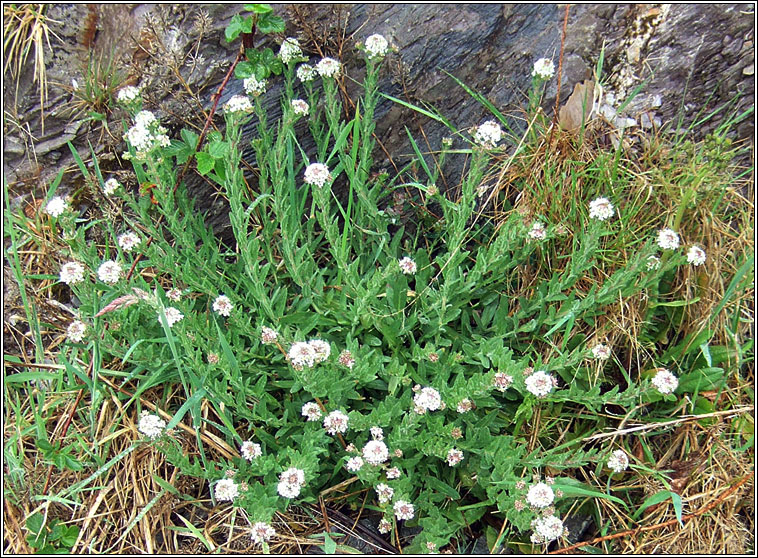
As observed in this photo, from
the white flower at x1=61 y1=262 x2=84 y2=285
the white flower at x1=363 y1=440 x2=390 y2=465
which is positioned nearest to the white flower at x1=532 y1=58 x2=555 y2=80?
the white flower at x1=363 y1=440 x2=390 y2=465

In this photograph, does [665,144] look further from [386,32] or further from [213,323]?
[213,323]

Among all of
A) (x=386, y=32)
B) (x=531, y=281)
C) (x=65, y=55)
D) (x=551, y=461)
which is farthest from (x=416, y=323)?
(x=65, y=55)

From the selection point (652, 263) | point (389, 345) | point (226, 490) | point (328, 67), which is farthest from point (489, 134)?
point (226, 490)

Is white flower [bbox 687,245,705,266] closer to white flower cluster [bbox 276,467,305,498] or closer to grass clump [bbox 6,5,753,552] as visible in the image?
grass clump [bbox 6,5,753,552]

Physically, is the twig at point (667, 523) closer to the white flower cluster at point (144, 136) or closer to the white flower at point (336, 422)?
the white flower at point (336, 422)

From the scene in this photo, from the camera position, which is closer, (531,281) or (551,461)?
(551,461)

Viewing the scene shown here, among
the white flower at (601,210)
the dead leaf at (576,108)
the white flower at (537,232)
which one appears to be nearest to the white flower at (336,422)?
the white flower at (537,232)
